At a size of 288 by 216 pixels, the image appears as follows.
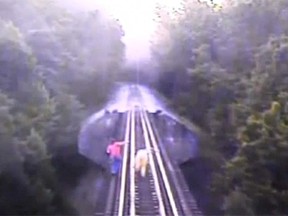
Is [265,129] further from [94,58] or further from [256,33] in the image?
[94,58]

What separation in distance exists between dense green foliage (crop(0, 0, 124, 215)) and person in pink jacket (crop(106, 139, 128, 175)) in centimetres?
65

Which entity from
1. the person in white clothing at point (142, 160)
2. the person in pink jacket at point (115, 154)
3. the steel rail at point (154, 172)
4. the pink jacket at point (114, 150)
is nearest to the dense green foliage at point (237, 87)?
the steel rail at point (154, 172)

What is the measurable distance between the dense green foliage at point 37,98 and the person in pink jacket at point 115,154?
0.65m

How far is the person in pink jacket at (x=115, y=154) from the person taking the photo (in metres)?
9.77

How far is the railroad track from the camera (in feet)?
26.8

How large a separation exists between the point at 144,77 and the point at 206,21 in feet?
9.32

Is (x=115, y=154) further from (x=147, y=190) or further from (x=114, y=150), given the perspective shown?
(x=147, y=190)

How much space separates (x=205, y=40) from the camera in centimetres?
1468

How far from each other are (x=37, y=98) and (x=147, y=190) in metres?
1.88

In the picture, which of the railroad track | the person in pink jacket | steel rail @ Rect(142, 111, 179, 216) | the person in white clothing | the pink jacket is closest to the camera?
the railroad track

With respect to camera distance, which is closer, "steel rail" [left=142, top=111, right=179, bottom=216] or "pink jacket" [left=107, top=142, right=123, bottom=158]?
"steel rail" [left=142, top=111, right=179, bottom=216]

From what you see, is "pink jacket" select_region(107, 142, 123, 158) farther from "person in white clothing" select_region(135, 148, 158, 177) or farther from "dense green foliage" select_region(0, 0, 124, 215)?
"dense green foliage" select_region(0, 0, 124, 215)

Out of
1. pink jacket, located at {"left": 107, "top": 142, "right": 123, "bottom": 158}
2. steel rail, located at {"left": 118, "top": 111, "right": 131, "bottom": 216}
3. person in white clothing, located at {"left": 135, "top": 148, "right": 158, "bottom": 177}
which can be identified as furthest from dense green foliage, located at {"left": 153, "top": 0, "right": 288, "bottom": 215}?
pink jacket, located at {"left": 107, "top": 142, "right": 123, "bottom": 158}

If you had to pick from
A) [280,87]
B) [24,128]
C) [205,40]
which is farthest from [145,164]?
[205,40]
